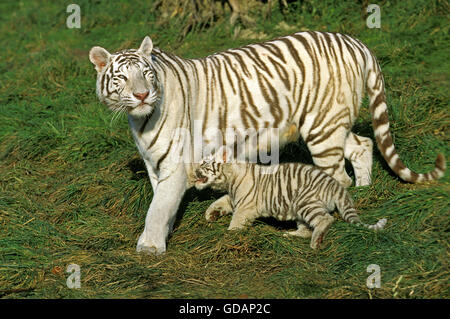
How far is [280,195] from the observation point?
17.1 ft

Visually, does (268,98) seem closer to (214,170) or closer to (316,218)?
(214,170)

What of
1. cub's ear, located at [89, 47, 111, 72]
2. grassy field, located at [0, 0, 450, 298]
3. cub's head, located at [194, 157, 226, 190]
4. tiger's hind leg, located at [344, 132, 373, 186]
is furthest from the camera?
tiger's hind leg, located at [344, 132, 373, 186]

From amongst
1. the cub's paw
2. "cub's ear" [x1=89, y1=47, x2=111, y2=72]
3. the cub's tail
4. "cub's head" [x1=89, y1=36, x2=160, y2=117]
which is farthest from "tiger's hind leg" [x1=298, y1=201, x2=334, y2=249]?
"cub's ear" [x1=89, y1=47, x2=111, y2=72]

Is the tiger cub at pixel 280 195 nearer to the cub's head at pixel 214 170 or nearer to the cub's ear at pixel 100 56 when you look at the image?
the cub's head at pixel 214 170

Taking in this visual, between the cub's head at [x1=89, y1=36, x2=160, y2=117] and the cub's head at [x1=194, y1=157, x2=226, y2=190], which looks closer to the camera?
the cub's head at [x1=89, y1=36, x2=160, y2=117]

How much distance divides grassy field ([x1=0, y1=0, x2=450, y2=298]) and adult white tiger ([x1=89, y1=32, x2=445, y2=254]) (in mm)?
398

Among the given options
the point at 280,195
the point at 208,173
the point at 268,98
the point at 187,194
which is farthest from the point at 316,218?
the point at 187,194

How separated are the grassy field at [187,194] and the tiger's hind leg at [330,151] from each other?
0.83 feet

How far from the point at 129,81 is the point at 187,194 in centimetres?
144

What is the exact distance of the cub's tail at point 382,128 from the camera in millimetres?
5504

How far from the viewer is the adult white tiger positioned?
5.06m

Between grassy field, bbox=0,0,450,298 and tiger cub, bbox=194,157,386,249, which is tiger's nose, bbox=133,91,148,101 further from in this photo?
grassy field, bbox=0,0,450,298

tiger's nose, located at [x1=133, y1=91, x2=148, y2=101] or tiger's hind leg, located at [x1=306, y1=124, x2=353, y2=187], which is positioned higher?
tiger's nose, located at [x1=133, y1=91, x2=148, y2=101]
